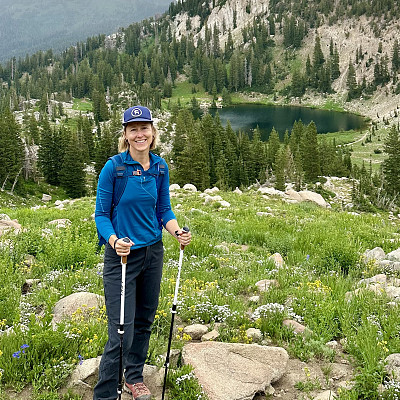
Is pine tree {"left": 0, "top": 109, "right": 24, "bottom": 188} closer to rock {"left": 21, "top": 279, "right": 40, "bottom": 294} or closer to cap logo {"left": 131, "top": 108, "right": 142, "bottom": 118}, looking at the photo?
rock {"left": 21, "top": 279, "right": 40, "bottom": 294}

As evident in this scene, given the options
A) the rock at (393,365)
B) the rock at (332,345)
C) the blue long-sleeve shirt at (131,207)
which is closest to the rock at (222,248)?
the rock at (332,345)

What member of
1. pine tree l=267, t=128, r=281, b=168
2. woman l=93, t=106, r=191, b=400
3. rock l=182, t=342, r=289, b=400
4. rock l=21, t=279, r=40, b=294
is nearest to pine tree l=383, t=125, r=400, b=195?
pine tree l=267, t=128, r=281, b=168

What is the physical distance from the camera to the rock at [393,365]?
5069 mm

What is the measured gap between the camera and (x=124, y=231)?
4852 millimetres

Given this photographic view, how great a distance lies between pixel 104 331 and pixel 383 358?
13.7ft

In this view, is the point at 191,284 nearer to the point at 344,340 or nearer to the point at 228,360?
the point at 228,360

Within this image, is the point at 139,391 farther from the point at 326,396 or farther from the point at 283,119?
the point at 283,119

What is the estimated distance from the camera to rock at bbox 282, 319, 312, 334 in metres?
6.60

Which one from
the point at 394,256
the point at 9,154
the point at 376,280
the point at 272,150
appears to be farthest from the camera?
the point at 272,150

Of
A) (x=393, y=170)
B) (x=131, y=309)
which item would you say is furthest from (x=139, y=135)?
(x=393, y=170)

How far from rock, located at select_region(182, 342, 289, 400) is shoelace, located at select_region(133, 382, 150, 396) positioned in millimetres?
750

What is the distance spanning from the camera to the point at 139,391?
4910 mm

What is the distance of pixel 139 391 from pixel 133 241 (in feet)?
6.44

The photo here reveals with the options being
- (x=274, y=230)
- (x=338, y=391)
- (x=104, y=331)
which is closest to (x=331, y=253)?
(x=274, y=230)
